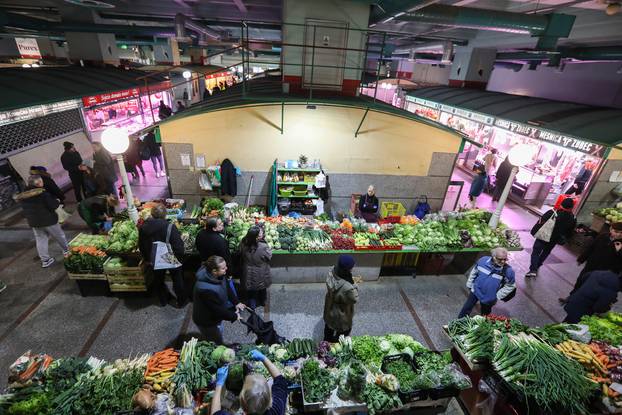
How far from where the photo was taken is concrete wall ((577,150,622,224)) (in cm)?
951

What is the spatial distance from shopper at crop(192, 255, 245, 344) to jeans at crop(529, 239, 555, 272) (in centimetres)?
791

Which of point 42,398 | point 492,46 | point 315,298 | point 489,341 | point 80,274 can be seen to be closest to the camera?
point 42,398

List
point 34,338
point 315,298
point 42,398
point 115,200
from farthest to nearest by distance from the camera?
point 115,200 < point 315,298 < point 34,338 < point 42,398

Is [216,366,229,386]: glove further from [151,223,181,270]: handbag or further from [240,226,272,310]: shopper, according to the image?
[151,223,181,270]: handbag

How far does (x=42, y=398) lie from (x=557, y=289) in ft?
35.1

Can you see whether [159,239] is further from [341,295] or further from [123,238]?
[341,295]

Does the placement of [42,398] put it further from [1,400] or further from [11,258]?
[11,258]

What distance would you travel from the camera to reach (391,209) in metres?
10.0

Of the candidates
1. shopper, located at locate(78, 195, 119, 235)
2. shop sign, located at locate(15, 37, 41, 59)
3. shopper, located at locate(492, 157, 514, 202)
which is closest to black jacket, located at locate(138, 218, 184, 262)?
shopper, located at locate(78, 195, 119, 235)

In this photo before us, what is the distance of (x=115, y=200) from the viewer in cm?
764

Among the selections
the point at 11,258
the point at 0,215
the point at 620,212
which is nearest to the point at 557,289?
the point at 620,212

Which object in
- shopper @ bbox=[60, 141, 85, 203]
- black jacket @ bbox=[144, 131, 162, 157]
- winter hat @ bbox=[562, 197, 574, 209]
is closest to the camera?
winter hat @ bbox=[562, 197, 574, 209]

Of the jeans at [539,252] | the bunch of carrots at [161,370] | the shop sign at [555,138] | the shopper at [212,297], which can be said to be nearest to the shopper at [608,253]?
the jeans at [539,252]

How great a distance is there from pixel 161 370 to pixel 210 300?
1.01 m
